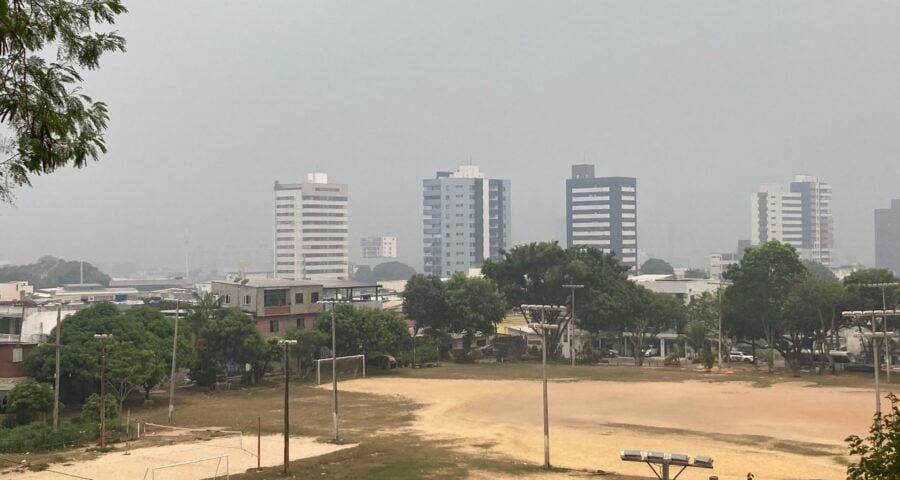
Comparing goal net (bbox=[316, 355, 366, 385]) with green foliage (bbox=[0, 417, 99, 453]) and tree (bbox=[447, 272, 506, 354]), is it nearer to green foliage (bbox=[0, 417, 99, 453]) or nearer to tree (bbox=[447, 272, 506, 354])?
tree (bbox=[447, 272, 506, 354])

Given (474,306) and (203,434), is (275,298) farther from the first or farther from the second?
(203,434)

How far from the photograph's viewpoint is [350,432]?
43.5m

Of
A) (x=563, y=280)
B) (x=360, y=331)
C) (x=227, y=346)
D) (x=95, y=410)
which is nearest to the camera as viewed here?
(x=95, y=410)

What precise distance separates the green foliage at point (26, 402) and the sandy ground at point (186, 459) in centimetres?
1180

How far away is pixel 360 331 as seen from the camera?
2869 inches

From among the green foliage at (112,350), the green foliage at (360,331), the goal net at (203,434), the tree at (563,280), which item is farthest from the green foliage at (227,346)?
the tree at (563,280)

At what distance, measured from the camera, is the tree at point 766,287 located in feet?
238

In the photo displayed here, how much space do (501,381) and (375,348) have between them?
1275 centimetres

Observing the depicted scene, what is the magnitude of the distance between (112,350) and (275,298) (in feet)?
95.4

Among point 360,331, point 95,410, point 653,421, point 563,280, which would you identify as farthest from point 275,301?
point 653,421

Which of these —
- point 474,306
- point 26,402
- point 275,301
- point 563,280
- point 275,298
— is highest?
point 563,280

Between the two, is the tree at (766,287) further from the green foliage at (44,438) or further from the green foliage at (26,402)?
the green foliage at (26,402)

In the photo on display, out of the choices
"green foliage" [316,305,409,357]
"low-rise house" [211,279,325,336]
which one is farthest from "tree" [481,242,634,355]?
"low-rise house" [211,279,325,336]

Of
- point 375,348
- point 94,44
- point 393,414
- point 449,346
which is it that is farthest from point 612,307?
point 94,44
